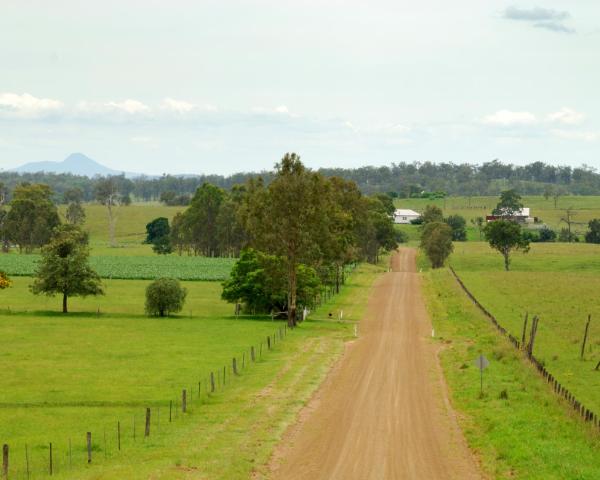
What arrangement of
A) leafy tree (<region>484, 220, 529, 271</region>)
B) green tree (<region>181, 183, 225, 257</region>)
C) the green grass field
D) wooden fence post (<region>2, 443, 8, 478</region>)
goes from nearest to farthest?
wooden fence post (<region>2, 443, 8, 478</region>) < the green grass field < leafy tree (<region>484, 220, 529, 271</region>) < green tree (<region>181, 183, 225, 257</region>)

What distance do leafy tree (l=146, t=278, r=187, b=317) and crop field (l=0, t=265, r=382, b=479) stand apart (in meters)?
1.62

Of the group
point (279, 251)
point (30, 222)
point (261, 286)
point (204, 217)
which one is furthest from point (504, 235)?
point (30, 222)

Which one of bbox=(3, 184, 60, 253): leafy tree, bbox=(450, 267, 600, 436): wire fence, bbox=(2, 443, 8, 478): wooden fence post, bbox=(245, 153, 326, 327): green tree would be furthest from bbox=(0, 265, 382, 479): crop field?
bbox=(3, 184, 60, 253): leafy tree

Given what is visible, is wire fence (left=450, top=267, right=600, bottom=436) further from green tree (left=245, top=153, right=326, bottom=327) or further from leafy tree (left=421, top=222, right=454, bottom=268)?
leafy tree (left=421, top=222, right=454, bottom=268)

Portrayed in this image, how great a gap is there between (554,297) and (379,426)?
68.4 metres

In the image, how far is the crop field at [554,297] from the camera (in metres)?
54.2

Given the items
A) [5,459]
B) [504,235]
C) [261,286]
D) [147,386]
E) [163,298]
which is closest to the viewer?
[5,459]

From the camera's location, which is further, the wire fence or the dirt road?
the wire fence

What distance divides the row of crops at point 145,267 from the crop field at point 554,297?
136ft

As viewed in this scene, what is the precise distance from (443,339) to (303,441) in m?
34.5

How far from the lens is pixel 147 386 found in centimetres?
4831

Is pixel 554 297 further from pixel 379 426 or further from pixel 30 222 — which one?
pixel 30 222

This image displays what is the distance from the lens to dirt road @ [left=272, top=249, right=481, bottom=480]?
3186cm

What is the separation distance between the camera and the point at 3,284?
99.4 metres
